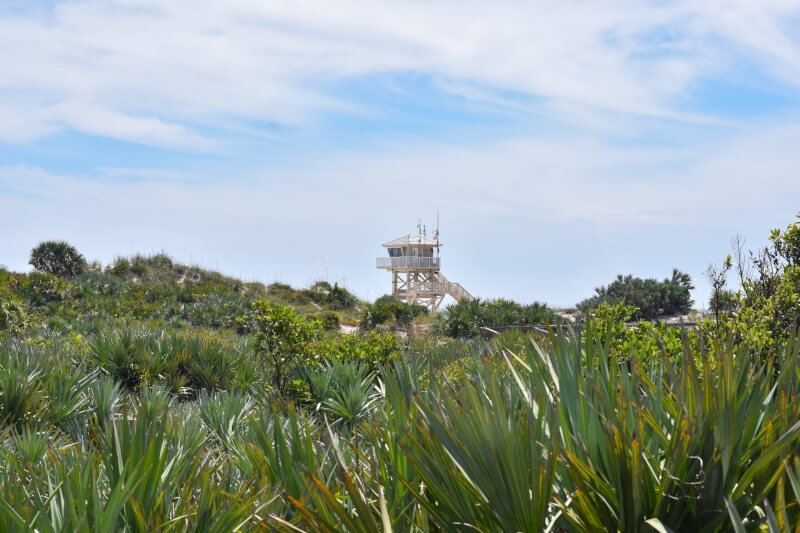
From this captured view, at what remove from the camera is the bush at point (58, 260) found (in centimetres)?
3344

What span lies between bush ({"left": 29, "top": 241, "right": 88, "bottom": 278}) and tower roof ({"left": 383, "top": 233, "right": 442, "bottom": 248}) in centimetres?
2543

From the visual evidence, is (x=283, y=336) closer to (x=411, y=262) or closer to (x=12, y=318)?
(x=12, y=318)

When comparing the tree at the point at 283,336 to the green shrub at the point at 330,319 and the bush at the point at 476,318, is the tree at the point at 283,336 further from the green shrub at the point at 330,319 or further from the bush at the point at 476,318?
the green shrub at the point at 330,319

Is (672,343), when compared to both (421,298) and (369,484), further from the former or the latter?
(421,298)

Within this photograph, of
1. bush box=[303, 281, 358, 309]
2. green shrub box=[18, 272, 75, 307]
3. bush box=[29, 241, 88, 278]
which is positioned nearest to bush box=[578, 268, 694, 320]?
bush box=[303, 281, 358, 309]

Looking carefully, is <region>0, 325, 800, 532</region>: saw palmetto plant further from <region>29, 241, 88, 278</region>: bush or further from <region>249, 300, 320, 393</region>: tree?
<region>29, 241, 88, 278</region>: bush

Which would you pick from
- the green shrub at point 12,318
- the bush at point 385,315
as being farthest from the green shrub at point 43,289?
the bush at point 385,315

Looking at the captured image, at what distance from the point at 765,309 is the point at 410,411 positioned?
554 cm

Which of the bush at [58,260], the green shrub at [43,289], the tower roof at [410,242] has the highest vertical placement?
the tower roof at [410,242]

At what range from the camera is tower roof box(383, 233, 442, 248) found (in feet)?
180

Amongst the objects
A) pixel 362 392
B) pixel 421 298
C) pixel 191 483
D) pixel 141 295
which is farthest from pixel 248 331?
pixel 421 298

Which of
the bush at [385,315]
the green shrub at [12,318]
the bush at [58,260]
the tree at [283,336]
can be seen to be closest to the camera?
the tree at [283,336]

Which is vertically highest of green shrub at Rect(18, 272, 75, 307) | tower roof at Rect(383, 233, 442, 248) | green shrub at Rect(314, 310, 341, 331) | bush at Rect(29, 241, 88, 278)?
tower roof at Rect(383, 233, 442, 248)

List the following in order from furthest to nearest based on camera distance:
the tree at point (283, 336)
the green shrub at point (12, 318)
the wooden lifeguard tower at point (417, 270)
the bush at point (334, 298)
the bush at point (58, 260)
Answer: the wooden lifeguard tower at point (417, 270) < the bush at point (334, 298) < the bush at point (58, 260) < the green shrub at point (12, 318) < the tree at point (283, 336)
